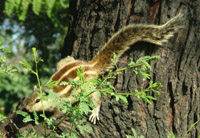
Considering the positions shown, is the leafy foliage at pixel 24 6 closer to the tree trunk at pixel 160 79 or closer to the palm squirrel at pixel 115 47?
the palm squirrel at pixel 115 47

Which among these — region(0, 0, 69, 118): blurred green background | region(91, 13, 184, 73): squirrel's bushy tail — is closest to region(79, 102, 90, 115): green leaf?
region(91, 13, 184, 73): squirrel's bushy tail

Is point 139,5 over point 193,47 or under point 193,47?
over

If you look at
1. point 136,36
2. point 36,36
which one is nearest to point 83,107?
point 136,36

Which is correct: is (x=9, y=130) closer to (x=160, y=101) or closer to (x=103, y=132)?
(x=103, y=132)

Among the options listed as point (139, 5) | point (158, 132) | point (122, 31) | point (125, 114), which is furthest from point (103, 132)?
point (139, 5)

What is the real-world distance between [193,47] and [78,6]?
41.0 inches

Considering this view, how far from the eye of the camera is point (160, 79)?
2.34m

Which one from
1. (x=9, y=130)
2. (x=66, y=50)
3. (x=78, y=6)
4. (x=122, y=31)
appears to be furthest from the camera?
(x=66, y=50)

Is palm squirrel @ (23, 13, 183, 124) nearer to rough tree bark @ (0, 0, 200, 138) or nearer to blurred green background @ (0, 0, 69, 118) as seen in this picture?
rough tree bark @ (0, 0, 200, 138)

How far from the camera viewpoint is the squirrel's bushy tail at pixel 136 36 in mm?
2336

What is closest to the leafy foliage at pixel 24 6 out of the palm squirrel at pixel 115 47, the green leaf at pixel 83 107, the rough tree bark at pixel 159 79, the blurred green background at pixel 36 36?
the blurred green background at pixel 36 36

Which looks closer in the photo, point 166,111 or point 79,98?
point 79,98

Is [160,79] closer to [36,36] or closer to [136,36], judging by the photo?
[136,36]

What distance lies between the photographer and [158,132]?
2381 millimetres
